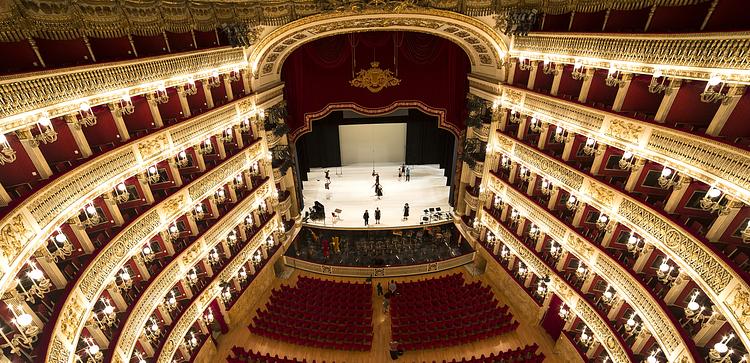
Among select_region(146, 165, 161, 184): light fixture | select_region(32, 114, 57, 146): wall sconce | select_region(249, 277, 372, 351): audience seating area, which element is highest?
select_region(32, 114, 57, 146): wall sconce

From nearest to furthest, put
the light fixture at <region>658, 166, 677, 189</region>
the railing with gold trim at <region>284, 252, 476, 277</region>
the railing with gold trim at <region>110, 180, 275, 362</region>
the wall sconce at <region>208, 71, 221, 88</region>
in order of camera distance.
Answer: the light fixture at <region>658, 166, 677, 189</region> → the railing with gold trim at <region>110, 180, 275, 362</region> → the wall sconce at <region>208, 71, 221, 88</region> → the railing with gold trim at <region>284, 252, 476, 277</region>

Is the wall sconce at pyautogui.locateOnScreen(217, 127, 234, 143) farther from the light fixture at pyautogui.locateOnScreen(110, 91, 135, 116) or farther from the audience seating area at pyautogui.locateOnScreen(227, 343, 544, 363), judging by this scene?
the audience seating area at pyautogui.locateOnScreen(227, 343, 544, 363)

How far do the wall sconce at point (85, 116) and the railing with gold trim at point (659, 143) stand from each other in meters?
15.1

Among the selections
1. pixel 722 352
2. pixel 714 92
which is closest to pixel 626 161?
pixel 714 92

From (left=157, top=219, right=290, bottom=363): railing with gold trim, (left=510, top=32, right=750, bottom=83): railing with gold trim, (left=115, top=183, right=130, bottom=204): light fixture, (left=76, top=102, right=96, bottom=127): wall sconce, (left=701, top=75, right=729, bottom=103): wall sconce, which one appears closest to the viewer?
(left=510, top=32, right=750, bottom=83): railing with gold trim

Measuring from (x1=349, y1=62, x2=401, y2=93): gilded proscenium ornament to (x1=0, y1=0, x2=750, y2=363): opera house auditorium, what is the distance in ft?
0.42

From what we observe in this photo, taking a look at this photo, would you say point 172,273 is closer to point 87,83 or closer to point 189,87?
point 189,87

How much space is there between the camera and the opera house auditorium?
8.98m

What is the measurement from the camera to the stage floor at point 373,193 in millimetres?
24078

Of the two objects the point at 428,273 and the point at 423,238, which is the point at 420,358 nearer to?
the point at 428,273

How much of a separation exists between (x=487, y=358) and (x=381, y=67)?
1573 cm

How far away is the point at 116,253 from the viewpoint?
11.0m

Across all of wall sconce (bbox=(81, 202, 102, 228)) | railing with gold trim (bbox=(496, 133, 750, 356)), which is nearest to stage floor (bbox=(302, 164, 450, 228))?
railing with gold trim (bbox=(496, 133, 750, 356))

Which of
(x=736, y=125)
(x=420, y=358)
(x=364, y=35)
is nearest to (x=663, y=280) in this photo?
(x=736, y=125)
